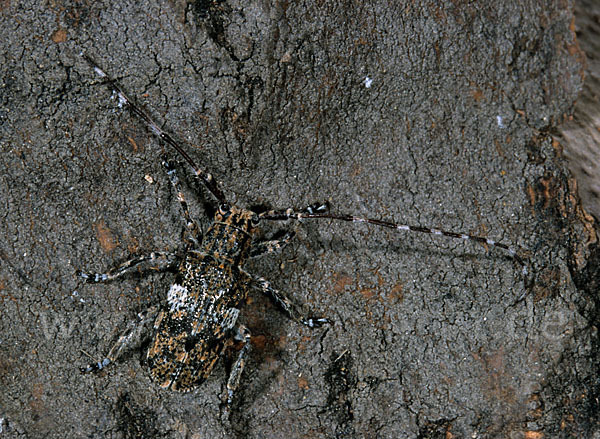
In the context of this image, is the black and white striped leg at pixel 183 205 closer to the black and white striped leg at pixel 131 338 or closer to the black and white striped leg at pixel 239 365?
the black and white striped leg at pixel 131 338

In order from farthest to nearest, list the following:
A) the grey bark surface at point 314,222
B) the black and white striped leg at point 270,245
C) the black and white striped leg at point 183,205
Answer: the black and white striped leg at point 270,245 → the black and white striped leg at point 183,205 → the grey bark surface at point 314,222

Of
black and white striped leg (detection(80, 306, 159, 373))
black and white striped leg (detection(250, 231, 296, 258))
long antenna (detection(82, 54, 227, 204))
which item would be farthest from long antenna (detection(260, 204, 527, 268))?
black and white striped leg (detection(80, 306, 159, 373))

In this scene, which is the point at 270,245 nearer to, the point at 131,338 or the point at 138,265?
the point at 138,265

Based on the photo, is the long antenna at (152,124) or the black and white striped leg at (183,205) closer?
the long antenna at (152,124)

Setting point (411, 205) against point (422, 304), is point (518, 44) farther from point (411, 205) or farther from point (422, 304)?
point (422, 304)

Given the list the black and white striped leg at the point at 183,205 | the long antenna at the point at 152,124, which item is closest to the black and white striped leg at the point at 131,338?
the black and white striped leg at the point at 183,205

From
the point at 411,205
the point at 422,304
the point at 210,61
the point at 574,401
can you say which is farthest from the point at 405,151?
the point at 574,401

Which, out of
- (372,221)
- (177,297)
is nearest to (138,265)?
(177,297)
